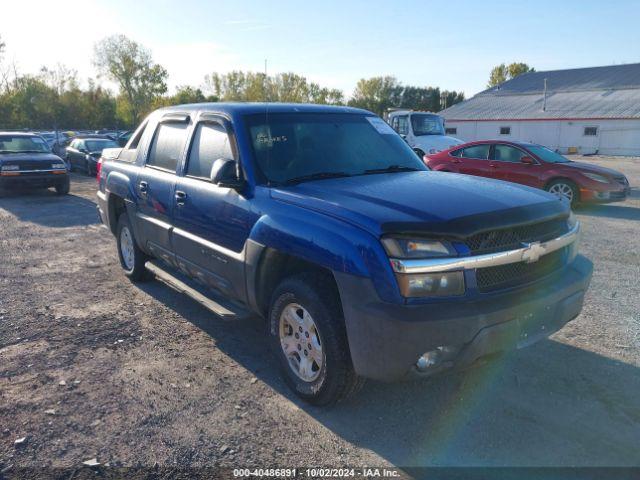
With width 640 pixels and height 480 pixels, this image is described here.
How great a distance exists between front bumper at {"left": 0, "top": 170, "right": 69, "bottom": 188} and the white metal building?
35.9 meters

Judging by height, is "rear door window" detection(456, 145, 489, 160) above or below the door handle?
below

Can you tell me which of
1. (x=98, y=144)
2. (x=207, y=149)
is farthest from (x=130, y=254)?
(x=98, y=144)

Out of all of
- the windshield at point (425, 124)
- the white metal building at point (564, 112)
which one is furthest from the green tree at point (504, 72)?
the windshield at point (425, 124)

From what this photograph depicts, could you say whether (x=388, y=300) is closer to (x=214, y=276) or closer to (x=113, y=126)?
(x=214, y=276)

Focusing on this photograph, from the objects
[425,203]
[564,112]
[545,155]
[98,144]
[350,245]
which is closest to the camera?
[350,245]

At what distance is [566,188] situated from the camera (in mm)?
11055

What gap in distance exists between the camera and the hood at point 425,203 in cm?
280

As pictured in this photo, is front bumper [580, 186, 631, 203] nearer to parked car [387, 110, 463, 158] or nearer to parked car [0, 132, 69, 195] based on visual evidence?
parked car [387, 110, 463, 158]

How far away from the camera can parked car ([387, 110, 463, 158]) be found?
55.1 feet

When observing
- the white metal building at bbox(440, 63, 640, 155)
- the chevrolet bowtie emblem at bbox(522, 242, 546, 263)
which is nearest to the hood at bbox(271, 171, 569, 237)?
the chevrolet bowtie emblem at bbox(522, 242, 546, 263)

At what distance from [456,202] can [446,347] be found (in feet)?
2.94

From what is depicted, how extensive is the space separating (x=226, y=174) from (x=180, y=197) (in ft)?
3.02

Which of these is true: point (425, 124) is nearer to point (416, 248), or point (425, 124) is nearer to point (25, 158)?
point (25, 158)

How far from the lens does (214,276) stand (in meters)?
4.04
